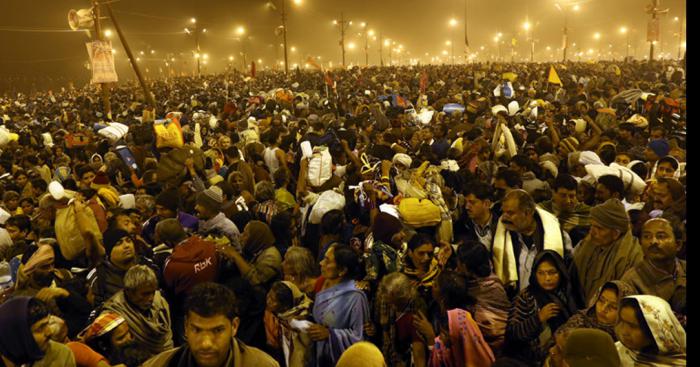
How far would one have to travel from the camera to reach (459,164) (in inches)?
328

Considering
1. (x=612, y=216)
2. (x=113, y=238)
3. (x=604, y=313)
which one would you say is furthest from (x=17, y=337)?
(x=612, y=216)

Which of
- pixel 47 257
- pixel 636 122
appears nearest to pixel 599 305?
pixel 47 257

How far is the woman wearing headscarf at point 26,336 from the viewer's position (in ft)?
9.58

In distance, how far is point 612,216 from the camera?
4137mm

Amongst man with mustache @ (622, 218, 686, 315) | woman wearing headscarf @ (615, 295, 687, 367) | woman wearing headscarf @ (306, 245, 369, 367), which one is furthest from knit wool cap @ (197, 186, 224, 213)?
woman wearing headscarf @ (615, 295, 687, 367)

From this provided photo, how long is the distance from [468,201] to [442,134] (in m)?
4.95

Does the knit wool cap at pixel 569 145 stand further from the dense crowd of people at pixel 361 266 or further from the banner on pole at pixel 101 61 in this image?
the banner on pole at pixel 101 61

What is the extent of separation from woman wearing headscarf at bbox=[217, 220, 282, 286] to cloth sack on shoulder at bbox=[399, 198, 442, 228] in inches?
53.3

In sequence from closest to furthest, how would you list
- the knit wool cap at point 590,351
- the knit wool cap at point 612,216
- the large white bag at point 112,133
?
the knit wool cap at point 590,351 < the knit wool cap at point 612,216 < the large white bag at point 112,133

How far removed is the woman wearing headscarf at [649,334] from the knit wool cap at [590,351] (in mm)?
335

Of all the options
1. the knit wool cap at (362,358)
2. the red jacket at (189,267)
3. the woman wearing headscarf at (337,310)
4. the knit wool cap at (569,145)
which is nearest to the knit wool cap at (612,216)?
the woman wearing headscarf at (337,310)

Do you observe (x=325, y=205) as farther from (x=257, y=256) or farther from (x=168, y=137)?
(x=168, y=137)

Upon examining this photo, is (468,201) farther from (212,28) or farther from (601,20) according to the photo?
(601,20)

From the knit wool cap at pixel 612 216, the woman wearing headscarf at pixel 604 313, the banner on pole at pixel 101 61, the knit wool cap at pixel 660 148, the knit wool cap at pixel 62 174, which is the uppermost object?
the banner on pole at pixel 101 61
